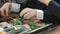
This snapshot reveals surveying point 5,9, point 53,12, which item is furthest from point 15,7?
point 53,12

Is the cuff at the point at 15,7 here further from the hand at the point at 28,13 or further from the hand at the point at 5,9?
the hand at the point at 28,13

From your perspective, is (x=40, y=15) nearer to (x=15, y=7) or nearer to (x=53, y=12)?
(x=53, y=12)

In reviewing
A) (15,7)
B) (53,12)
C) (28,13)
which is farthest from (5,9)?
(53,12)

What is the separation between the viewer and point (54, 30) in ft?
2.69

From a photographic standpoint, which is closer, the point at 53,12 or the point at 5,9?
the point at 53,12

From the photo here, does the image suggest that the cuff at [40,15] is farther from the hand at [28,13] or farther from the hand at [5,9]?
the hand at [5,9]

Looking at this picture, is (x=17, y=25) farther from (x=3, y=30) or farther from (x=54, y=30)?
(x=54, y=30)

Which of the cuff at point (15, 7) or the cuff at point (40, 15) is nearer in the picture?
the cuff at point (40, 15)

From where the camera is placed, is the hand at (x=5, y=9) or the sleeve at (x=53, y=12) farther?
the hand at (x=5, y=9)

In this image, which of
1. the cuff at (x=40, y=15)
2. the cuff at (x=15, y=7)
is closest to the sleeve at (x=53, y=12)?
the cuff at (x=40, y=15)

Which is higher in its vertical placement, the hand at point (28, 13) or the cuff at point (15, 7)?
the cuff at point (15, 7)

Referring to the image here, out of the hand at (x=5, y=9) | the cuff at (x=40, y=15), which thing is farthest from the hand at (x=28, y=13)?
the hand at (x=5, y=9)

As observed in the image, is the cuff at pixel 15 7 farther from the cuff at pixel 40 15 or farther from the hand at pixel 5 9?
the cuff at pixel 40 15

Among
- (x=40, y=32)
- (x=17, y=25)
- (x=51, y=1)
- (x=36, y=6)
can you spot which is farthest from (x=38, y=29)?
(x=36, y=6)
